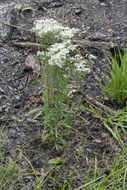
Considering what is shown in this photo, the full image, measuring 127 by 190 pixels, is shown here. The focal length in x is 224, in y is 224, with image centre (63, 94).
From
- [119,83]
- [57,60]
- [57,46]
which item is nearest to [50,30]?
[57,46]

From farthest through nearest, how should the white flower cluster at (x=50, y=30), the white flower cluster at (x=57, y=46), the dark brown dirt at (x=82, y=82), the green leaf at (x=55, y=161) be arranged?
the dark brown dirt at (x=82, y=82) < the green leaf at (x=55, y=161) < the white flower cluster at (x=50, y=30) < the white flower cluster at (x=57, y=46)

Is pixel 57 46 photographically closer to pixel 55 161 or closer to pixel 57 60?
pixel 57 60

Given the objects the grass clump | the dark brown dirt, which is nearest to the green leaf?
the dark brown dirt

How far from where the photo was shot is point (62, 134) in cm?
245

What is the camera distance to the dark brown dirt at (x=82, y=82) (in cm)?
→ 236

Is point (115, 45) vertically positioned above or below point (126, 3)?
below

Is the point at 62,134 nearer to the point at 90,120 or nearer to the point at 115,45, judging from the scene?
the point at 90,120

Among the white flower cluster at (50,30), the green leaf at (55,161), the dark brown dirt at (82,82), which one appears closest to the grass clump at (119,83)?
the dark brown dirt at (82,82)

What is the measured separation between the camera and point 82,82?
10.4 ft

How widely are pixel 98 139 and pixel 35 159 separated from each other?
2.48 feet

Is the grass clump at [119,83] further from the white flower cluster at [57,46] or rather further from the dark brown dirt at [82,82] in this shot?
the white flower cluster at [57,46]

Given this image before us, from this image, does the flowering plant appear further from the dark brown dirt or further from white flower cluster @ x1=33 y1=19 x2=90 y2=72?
the dark brown dirt

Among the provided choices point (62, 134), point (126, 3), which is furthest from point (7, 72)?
point (126, 3)

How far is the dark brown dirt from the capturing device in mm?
2355
